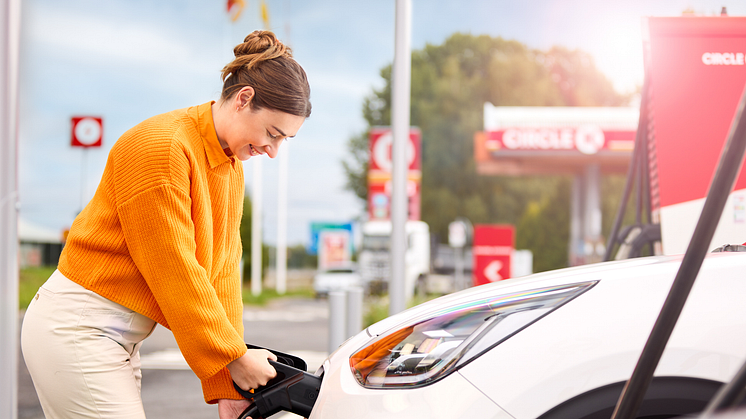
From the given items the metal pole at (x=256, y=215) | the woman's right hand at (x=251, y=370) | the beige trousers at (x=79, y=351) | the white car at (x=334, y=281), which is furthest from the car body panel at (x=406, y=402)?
the metal pole at (x=256, y=215)

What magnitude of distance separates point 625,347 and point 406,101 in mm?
2916

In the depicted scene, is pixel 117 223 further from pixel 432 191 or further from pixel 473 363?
pixel 432 191

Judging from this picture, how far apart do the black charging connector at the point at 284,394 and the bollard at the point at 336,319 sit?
2.57m

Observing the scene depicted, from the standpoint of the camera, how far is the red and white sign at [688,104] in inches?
125

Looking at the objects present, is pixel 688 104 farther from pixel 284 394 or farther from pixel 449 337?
pixel 284 394

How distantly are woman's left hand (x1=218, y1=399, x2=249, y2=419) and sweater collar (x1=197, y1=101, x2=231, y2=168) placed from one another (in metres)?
0.71

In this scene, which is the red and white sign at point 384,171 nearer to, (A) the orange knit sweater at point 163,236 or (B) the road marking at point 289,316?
(B) the road marking at point 289,316

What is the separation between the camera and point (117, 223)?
1.60 metres

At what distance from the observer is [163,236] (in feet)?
4.95

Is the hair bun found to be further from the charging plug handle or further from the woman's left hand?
the woman's left hand

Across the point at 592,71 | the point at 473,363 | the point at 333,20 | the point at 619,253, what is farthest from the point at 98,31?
the point at 592,71

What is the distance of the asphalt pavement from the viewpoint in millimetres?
4574

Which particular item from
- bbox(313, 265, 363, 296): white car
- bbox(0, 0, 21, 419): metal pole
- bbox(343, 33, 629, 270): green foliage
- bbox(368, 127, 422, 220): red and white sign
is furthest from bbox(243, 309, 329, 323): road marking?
bbox(343, 33, 629, 270): green foliage

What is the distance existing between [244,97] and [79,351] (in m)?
0.78
